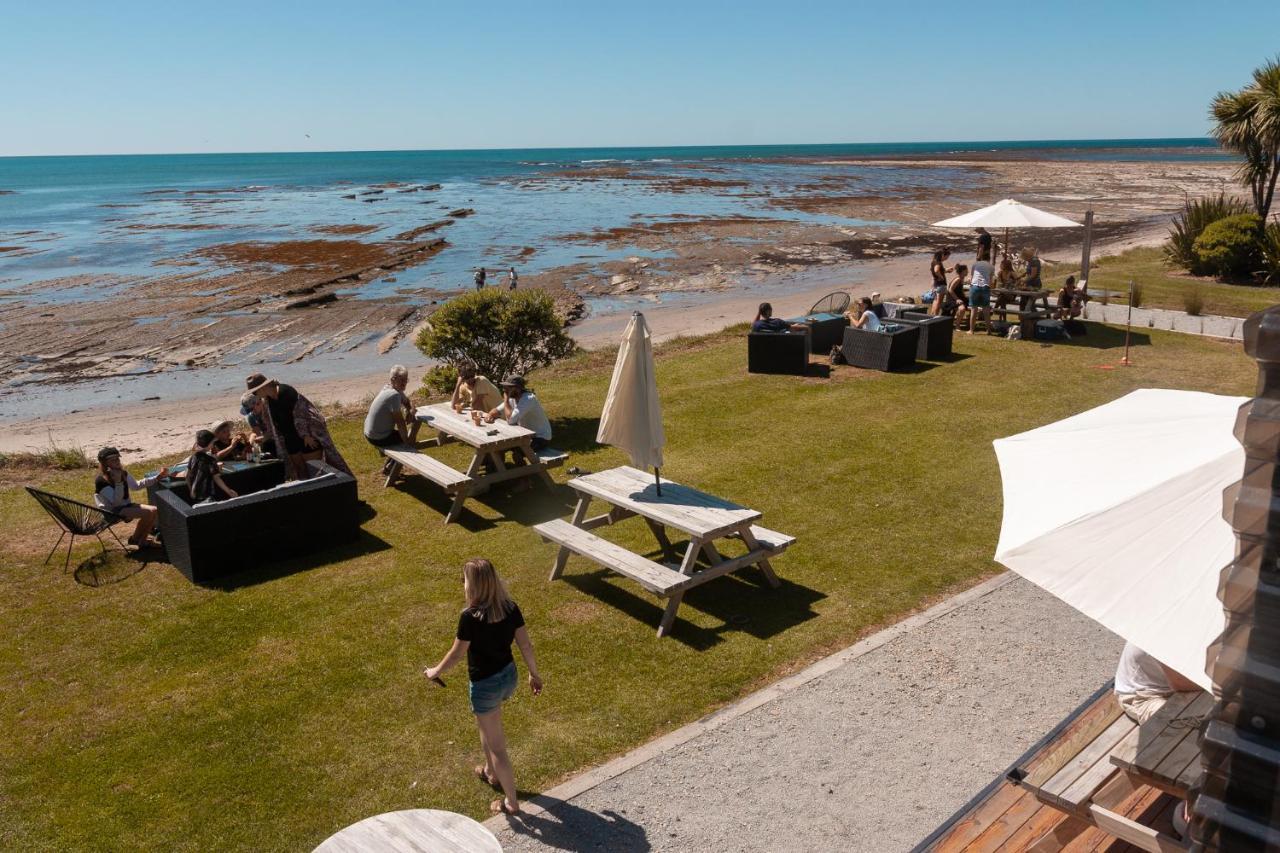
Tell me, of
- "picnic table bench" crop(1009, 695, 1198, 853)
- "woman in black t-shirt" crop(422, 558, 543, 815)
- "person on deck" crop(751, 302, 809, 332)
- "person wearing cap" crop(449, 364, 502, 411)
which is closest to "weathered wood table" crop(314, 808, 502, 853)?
"woman in black t-shirt" crop(422, 558, 543, 815)

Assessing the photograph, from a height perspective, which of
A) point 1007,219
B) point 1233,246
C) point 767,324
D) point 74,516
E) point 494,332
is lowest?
point 74,516

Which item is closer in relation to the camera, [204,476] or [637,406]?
[637,406]

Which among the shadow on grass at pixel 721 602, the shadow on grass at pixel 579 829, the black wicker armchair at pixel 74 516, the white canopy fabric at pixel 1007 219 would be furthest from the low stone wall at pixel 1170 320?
the black wicker armchair at pixel 74 516

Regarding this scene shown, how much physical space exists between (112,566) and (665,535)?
219 inches

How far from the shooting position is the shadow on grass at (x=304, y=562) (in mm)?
8555

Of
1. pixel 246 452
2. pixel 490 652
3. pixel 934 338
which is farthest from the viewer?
pixel 934 338

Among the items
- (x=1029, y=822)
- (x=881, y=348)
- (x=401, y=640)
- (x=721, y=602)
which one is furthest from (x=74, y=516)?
(x=881, y=348)

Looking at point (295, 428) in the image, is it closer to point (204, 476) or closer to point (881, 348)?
point (204, 476)

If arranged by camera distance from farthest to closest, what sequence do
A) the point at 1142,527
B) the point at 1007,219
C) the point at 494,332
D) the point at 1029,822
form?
the point at 1007,219 < the point at 494,332 < the point at 1029,822 < the point at 1142,527

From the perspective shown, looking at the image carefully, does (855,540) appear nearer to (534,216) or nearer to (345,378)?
(345,378)

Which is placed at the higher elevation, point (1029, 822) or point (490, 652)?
point (490, 652)

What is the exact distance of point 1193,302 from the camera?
18938 mm

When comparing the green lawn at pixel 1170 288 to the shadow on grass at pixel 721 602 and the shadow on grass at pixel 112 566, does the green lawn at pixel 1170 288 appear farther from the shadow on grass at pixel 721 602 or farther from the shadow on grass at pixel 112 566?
the shadow on grass at pixel 112 566

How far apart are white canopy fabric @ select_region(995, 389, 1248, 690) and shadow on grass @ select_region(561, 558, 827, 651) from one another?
3128 mm
